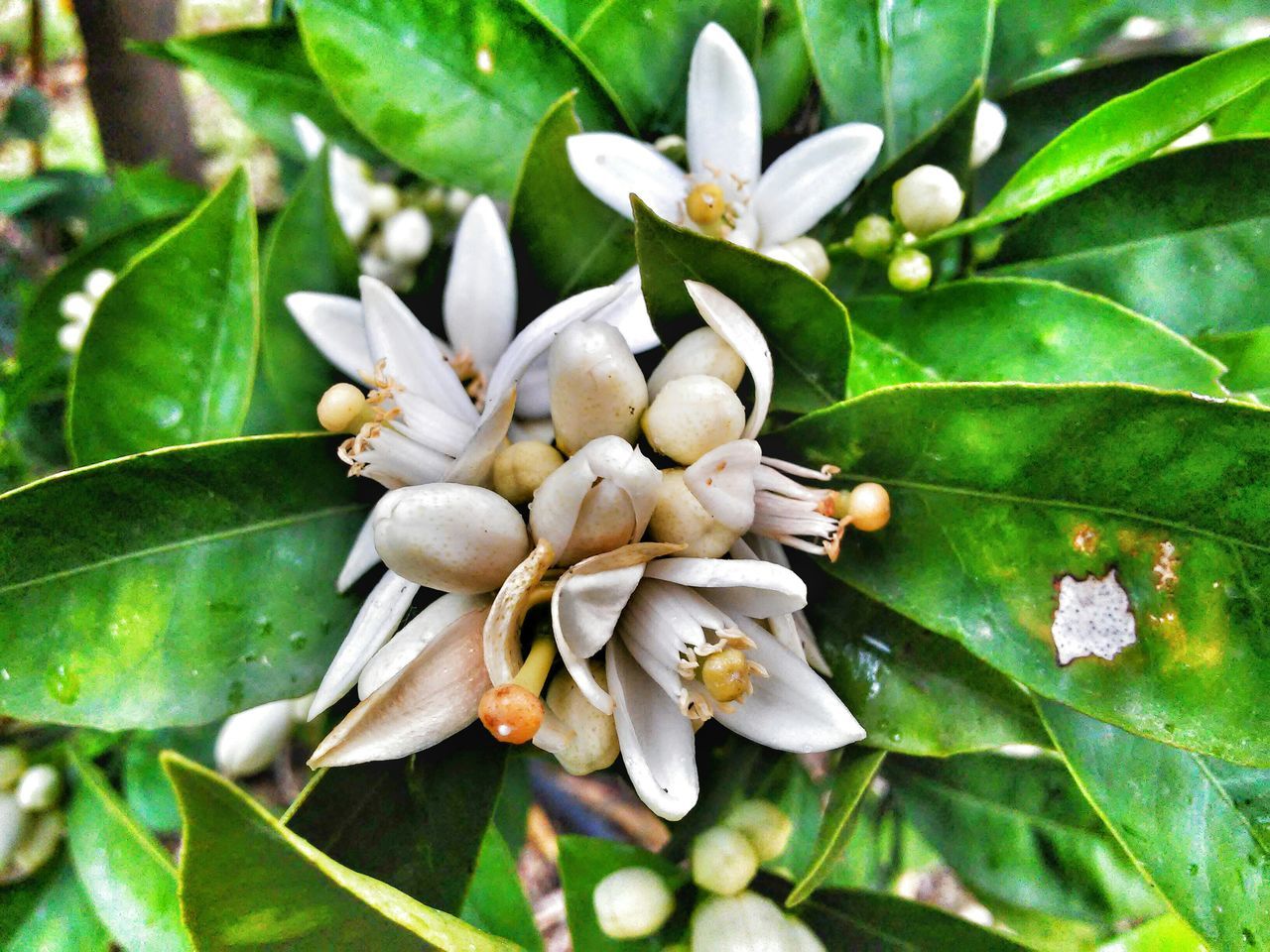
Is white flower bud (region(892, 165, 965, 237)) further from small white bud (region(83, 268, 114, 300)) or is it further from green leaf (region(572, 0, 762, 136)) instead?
small white bud (region(83, 268, 114, 300))

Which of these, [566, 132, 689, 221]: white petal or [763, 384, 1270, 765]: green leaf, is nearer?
[763, 384, 1270, 765]: green leaf

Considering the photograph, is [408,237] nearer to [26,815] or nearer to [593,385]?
[593,385]

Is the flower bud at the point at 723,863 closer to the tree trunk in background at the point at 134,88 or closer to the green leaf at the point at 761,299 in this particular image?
the green leaf at the point at 761,299

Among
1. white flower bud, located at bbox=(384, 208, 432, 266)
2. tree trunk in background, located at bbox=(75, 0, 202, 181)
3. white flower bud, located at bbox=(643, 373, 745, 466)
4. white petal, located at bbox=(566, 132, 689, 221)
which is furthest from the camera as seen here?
Result: tree trunk in background, located at bbox=(75, 0, 202, 181)

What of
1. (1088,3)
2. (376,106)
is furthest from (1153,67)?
(376,106)

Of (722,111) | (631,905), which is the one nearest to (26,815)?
(631,905)

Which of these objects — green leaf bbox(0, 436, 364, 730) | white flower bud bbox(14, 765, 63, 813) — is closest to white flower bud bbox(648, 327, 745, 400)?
green leaf bbox(0, 436, 364, 730)

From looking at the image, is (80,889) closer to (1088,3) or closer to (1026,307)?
(1026,307)
